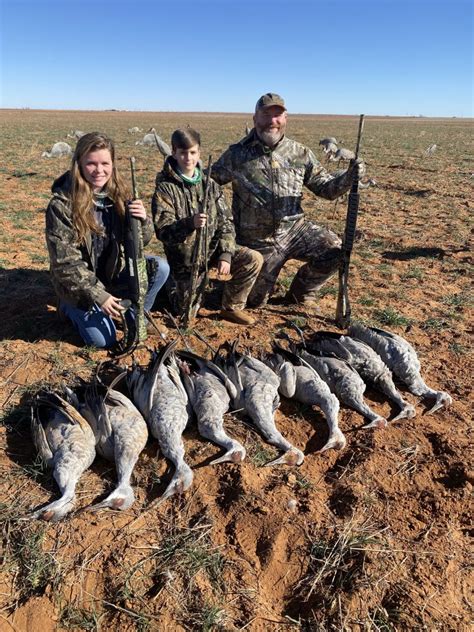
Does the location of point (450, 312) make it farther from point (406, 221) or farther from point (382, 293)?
point (406, 221)

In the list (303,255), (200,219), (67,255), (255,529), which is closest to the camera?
(255,529)

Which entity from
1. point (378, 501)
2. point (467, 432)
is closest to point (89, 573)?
point (378, 501)

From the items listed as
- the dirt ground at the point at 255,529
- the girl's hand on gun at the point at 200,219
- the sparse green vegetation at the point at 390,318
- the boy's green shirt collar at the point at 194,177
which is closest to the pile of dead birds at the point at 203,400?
the dirt ground at the point at 255,529

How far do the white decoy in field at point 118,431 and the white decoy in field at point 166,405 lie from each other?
11 centimetres

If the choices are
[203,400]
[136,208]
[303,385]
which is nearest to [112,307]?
[136,208]

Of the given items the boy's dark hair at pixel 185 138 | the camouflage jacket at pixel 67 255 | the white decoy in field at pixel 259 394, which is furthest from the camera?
the boy's dark hair at pixel 185 138

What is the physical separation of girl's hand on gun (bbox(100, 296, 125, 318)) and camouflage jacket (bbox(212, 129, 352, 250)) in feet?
7.35

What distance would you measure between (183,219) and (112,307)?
1.27 m

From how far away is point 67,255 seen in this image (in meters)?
4.38

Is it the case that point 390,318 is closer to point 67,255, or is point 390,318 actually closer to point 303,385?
point 303,385

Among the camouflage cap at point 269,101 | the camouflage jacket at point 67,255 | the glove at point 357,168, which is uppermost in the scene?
the camouflage cap at point 269,101

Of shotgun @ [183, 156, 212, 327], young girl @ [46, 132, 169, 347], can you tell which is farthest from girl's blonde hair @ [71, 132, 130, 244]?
shotgun @ [183, 156, 212, 327]

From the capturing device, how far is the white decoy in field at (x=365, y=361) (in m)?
4.34

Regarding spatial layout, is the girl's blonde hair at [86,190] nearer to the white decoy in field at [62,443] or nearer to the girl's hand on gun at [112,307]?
the girl's hand on gun at [112,307]
